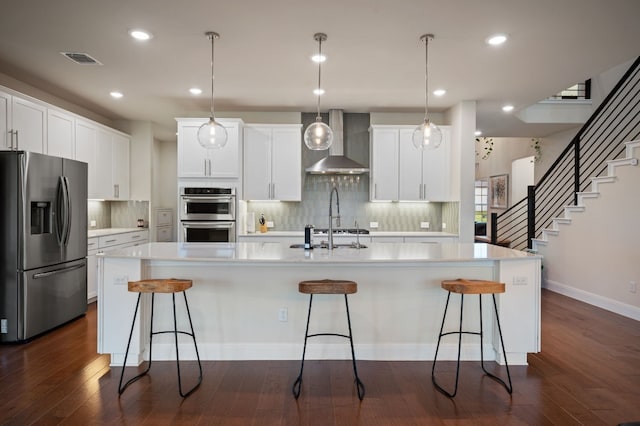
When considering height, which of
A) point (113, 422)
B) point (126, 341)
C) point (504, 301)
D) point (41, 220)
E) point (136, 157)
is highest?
point (136, 157)

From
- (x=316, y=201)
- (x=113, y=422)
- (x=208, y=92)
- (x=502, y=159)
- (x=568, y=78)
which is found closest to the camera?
(x=113, y=422)

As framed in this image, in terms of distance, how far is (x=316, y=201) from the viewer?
6.11 m

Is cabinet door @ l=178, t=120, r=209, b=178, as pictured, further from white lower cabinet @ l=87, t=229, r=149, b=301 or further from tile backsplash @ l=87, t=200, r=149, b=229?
tile backsplash @ l=87, t=200, r=149, b=229

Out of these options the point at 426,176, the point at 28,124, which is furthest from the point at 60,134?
the point at 426,176

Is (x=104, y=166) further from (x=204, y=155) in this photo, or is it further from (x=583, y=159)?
(x=583, y=159)

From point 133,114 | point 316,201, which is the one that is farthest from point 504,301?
point 133,114

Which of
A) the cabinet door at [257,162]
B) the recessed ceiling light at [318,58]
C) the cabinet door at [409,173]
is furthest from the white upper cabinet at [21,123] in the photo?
the cabinet door at [409,173]

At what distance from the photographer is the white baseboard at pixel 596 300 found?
14.9ft

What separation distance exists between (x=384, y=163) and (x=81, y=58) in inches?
155

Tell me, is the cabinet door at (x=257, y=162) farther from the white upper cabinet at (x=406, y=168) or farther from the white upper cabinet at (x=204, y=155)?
the white upper cabinet at (x=406, y=168)

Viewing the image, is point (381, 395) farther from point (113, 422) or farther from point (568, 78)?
point (568, 78)

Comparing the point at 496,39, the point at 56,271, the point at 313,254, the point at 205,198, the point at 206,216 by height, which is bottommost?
the point at 56,271

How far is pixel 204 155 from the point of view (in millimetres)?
5492

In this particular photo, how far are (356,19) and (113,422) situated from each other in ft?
10.9
